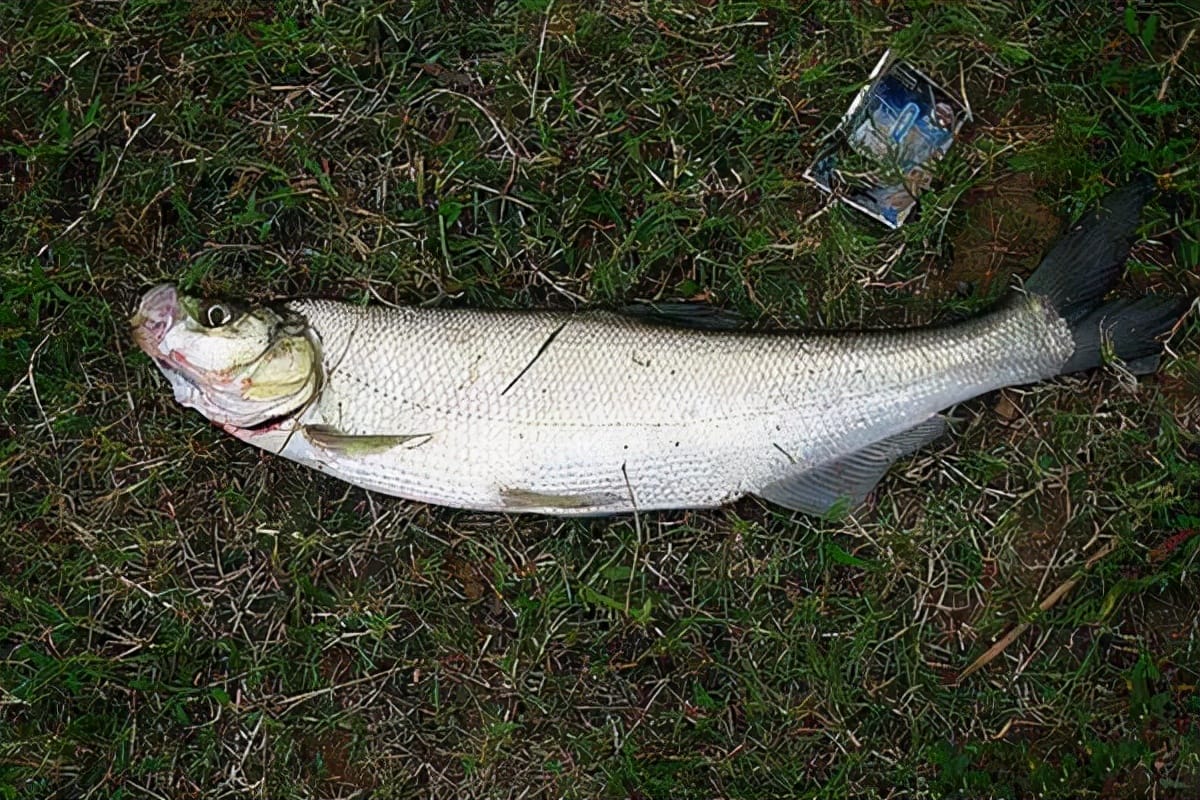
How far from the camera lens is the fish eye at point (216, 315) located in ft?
8.74

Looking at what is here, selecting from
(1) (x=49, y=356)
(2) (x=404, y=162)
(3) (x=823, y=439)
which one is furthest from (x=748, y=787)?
(1) (x=49, y=356)

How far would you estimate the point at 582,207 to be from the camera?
2.89 meters

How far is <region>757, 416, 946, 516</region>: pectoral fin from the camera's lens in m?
2.71

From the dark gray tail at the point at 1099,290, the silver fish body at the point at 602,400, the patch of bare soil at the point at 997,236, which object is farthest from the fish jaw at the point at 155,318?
the dark gray tail at the point at 1099,290

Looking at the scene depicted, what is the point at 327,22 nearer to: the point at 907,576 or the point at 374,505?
the point at 374,505

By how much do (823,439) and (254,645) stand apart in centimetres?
180

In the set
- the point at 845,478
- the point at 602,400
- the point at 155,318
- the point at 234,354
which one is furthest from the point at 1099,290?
the point at 155,318

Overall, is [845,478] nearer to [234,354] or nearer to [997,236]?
[997,236]

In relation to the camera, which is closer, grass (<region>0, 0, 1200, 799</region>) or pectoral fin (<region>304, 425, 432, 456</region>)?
pectoral fin (<region>304, 425, 432, 456</region>)

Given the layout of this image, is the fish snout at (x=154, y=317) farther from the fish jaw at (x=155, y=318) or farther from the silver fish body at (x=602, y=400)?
the silver fish body at (x=602, y=400)

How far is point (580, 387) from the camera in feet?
8.56

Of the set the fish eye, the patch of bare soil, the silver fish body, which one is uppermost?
the patch of bare soil

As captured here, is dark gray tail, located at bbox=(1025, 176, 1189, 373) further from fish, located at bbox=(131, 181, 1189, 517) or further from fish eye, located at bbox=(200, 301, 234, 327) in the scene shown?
fish eye, located at bbox=(200, 301, 234, 327)

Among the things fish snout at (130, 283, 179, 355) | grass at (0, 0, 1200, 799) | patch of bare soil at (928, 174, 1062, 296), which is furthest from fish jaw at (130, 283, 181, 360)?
patch of bare soil at (928, 174, 1062, 296)
